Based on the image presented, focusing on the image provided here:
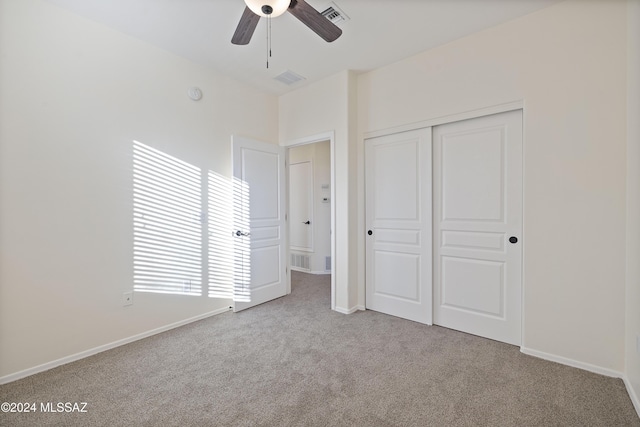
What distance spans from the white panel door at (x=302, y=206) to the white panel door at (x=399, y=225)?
213 cm

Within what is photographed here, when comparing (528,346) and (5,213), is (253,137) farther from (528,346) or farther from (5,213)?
(528,346)

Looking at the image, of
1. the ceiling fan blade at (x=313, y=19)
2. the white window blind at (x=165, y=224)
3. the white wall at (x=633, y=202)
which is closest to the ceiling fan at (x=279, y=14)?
the ceiling fan blade at (x=313, y=19)

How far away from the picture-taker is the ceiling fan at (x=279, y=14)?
→ 5.32 feet

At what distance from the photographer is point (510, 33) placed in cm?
232

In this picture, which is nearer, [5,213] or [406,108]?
[5,213]

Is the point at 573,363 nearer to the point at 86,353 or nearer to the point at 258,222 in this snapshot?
the point at 258,222

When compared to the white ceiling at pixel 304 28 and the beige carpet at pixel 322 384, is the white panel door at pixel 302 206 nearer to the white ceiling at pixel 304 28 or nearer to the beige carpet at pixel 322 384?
the white ceiling at pixel 304 28

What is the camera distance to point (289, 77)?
3.29m

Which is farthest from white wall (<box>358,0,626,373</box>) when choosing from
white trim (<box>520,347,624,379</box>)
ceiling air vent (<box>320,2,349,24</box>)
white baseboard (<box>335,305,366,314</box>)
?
white baseboard (<box>335,305,366,314</box>)

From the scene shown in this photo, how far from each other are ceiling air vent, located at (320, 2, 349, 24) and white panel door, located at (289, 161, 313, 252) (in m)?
3.07

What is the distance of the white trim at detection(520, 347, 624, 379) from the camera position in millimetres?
1949

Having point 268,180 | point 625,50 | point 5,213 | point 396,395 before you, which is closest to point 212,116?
point 268,180

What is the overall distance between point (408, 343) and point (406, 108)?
231 centimetres

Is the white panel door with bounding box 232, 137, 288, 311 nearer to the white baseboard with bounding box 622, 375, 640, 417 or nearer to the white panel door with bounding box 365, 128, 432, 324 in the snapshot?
the white panel door with bounding box 365, 128, 432, 324
